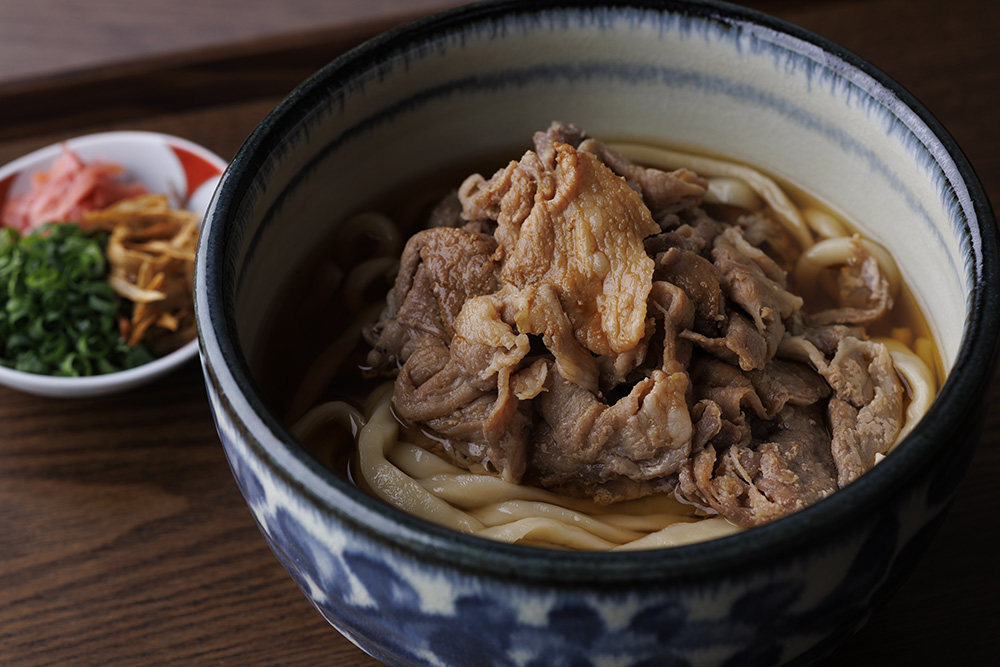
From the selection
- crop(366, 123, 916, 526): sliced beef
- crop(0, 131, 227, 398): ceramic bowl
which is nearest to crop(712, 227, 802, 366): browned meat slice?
crop(366, 123, 916, 526): sliced beef

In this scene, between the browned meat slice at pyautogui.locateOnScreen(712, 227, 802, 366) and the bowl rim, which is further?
the browned meat slice at pyautogui.locateOnScreen(712, 227, 802, 366)

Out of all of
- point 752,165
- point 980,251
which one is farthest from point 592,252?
point 752,165

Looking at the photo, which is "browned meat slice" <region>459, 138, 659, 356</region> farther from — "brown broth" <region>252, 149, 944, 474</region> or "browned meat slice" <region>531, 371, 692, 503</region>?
"brown broth" <region>252, 149, 944, 474</region>

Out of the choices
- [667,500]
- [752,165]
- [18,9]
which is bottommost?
[18,9]

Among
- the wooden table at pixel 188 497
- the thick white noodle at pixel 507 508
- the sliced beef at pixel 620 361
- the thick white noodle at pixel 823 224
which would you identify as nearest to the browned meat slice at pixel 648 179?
the sliced beef at pixel 620 361

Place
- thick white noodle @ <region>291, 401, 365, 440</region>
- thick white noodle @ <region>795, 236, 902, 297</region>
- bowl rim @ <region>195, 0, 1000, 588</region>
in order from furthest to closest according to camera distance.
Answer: thick white noodle @ <region>795, 236, 902, 297</region> → thick white noodle @ <region>291, 401, 365, 440</region> → bowl rim @ <region>195, 0, 1000, 588</region>

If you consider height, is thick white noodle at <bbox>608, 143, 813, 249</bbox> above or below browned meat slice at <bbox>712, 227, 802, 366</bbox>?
above

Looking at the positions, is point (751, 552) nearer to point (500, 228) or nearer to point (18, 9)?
point (500, 228)

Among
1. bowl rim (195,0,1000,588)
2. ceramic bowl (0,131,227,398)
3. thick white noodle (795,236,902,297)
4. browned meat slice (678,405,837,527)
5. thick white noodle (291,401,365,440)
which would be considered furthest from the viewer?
ceramic bowl (0,131,227,398)
